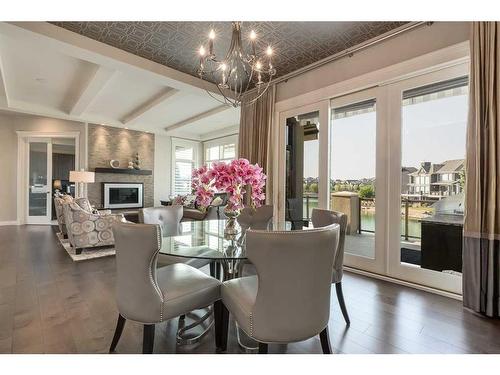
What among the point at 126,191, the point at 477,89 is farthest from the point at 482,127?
the point at 126,191

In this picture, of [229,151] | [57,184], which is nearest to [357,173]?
[229,151]

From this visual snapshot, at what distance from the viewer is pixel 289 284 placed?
49.5 inches

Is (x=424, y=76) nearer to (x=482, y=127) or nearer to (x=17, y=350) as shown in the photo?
(x=482, y=127)

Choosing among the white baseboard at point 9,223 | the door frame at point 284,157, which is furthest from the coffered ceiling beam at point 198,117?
the white baseboard at point 9,223

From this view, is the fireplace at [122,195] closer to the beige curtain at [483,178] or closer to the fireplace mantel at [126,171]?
the fireplace mantel at [126,171]

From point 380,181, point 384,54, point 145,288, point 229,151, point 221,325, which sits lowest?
point 221,325

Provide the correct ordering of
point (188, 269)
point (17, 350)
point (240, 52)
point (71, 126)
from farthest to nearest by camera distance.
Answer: point (71, 126), point (240, 52), point (188, 269), point (17, 350)

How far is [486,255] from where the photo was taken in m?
2.17

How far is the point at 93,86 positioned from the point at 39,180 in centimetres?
437

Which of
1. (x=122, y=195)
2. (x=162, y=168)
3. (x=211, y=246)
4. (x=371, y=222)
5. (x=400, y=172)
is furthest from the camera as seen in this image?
(x=162, y=168)

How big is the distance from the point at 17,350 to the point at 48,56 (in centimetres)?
387

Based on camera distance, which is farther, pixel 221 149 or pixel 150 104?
pixel 221 149

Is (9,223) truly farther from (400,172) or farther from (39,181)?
(400,172)

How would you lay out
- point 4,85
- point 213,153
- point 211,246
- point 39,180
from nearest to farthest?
1. point 211,246
2. point 4,85
3. point 39,180
4. point 213,153
